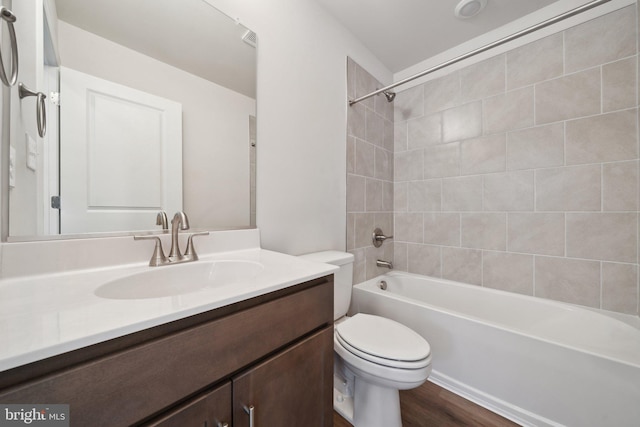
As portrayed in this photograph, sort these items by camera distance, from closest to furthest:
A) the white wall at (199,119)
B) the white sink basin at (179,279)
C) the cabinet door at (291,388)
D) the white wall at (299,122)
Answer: the cabinet door at (291,388) → the white sink basin at (179,279) → the white wall at (199,119) → the white wall at (299,122)

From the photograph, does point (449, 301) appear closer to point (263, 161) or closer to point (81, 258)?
point (263, 161)

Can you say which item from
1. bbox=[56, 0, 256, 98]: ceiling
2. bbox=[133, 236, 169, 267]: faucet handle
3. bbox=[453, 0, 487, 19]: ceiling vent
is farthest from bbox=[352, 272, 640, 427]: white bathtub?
bbox=[453, 0, 487, 19]: ceiling vent

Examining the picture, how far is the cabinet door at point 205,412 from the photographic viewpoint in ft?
1.43

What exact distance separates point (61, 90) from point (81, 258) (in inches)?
21.5

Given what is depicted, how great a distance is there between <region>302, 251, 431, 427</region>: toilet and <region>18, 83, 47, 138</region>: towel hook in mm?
1192

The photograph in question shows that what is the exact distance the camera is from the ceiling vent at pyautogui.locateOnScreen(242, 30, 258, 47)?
115cm

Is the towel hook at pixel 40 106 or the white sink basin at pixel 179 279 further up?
the towel hook at pixel 40 106

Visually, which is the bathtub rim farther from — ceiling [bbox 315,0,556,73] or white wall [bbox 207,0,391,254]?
ceiling [bbox 315,0,556,73]

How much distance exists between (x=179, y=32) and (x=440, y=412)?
7.14ft

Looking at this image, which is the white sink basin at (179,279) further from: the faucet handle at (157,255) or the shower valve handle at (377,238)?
the shower valve handle at (377,238)

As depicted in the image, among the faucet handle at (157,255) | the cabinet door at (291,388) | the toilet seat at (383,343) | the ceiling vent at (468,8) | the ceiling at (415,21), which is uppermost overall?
the ceiling at (415,21)

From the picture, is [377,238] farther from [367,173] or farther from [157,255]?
[157,255]

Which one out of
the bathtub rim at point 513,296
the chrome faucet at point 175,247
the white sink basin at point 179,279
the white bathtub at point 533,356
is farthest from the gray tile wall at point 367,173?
the chrome faucet at point 175,247

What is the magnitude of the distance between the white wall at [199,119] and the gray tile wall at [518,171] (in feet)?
2.89
